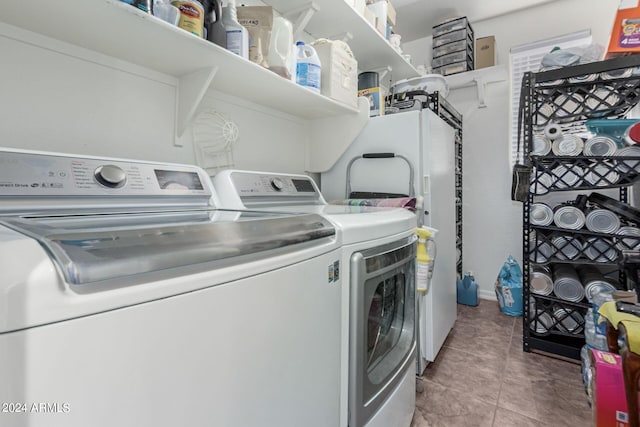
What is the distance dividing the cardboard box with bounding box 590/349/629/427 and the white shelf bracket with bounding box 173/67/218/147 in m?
1.92

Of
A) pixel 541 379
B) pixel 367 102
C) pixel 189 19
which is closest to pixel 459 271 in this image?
pixel 541 379

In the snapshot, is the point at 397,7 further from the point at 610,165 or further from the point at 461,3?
the point at 610,165

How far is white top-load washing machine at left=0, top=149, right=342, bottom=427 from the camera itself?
0.34 m

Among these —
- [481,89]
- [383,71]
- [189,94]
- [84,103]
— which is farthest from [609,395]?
[481,89]

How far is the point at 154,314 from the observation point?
439mm

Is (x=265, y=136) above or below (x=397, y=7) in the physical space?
below

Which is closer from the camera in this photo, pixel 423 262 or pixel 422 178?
pixel 423 262

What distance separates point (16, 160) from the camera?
2.50 feet

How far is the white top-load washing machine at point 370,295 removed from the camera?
90 cm

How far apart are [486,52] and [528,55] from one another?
0.35 m

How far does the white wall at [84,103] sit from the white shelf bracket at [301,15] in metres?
0.61

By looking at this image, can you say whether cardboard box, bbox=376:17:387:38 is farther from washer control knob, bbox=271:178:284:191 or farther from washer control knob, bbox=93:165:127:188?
washer control knob, bbox=93:165:127:188

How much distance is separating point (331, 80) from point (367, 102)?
35 cm

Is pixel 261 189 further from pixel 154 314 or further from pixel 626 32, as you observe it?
Answer: pixel 626 32
